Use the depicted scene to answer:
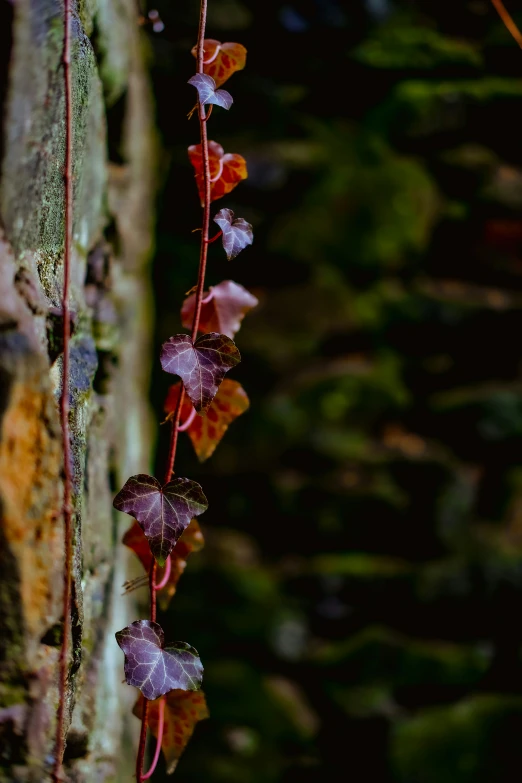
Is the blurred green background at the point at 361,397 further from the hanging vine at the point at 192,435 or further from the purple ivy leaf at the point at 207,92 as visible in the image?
the purple ivy leaf at the point at 207,92

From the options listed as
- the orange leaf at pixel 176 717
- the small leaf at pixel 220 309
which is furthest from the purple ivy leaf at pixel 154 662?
the small leaf at pixel 220 309

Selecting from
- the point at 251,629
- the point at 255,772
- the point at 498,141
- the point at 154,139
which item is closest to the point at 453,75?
the point at 498,141

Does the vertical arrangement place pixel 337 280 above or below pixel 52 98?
above

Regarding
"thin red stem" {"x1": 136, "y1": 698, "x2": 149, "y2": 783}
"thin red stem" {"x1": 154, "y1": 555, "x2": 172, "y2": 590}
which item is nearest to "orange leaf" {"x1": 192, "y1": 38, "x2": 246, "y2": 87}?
"thin red stem" {"x1": 154, "y1": 555, "x2": 172, "y2": 590}

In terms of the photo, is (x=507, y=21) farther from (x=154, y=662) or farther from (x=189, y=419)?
(x=154, y=662)

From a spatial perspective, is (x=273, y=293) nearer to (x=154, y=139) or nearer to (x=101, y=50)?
(x=154, y=139)

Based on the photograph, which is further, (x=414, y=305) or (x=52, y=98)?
(x=414, y=305)
